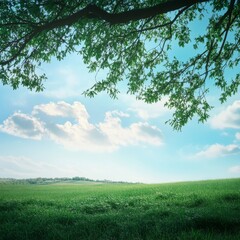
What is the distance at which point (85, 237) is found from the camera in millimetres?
9359

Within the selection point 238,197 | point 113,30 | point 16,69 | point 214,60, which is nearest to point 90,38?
point 113,30

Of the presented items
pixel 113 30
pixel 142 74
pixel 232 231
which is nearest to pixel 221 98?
pixel 142 74

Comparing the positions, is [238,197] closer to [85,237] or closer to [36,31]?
[85,237]

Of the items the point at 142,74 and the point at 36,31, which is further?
the point at 142,74

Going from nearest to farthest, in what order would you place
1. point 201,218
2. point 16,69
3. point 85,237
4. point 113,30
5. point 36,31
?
point 85,237 → point 201,218 → point 36,31 → point 113,30 → point 16,69

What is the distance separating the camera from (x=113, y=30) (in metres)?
16.5

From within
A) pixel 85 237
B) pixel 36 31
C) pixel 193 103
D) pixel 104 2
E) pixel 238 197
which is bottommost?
pixel 85 237

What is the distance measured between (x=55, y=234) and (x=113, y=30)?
11.0 meters

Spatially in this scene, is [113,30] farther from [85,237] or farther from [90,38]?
[85,237]

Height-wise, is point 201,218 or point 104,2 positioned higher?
point 104,2

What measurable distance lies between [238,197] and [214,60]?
8.26 metres

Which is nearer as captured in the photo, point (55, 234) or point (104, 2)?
point (55, 234)

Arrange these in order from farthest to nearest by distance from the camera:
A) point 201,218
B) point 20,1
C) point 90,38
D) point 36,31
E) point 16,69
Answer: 1. point 16,69
2. point 90,38
3. point 36,31
4. point 20,1
5. point 201,218

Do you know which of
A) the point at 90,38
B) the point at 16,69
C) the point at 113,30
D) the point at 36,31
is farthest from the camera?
the point at 16,69
